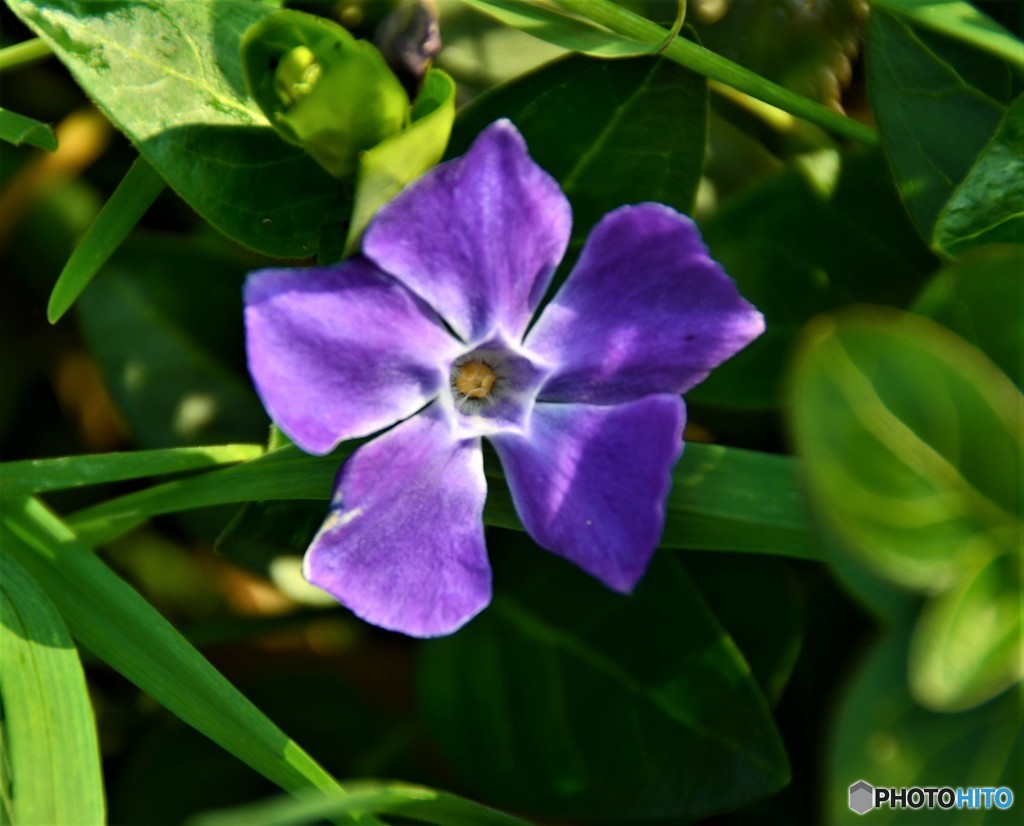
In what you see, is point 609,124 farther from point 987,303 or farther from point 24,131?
point 24,131

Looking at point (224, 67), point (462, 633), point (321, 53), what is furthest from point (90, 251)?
point (462, 633)

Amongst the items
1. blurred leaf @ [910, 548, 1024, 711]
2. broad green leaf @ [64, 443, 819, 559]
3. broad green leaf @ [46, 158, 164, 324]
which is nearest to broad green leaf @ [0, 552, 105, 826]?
broad green leaf @ [64, 443, 819, 559]

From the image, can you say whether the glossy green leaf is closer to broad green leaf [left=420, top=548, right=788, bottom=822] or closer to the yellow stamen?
the yellow stamen

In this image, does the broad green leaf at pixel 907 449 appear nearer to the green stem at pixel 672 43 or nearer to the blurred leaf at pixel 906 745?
the blurred leaf at pixel 906 745

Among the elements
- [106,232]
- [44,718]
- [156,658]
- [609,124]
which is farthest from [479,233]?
[44,718]

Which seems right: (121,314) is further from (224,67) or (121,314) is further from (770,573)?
(770,573)
